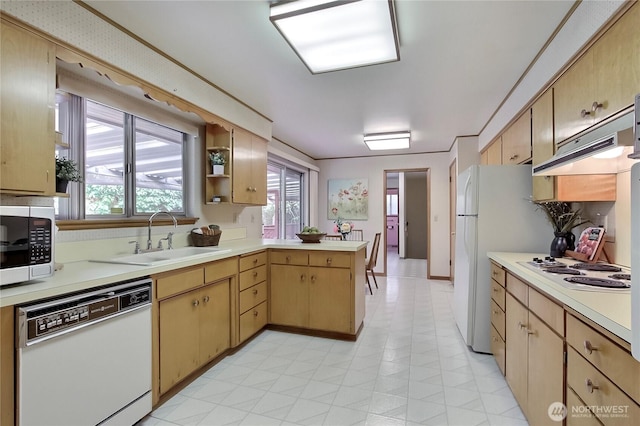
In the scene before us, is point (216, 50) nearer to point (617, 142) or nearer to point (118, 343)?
point (118, 343)

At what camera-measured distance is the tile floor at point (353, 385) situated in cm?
174

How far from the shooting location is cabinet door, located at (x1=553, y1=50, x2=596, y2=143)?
1615mm

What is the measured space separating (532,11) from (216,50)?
201cm

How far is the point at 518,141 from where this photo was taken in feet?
9.16

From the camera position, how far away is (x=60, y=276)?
143 cm

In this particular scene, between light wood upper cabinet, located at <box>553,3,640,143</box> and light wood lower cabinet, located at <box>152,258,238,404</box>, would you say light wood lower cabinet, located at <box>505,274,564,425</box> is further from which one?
light wood lower cabinet, located at <box>152,258,238,404</box>

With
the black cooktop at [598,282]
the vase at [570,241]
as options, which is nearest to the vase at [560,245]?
the vase at [570,241]

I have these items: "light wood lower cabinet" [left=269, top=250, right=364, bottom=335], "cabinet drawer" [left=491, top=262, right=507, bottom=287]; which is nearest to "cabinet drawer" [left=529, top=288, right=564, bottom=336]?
"cabinet drawer" [left=491, top=262, right=507, bottom=287]

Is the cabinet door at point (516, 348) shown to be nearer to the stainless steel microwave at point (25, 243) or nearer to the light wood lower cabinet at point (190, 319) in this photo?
the light wood lower cabinet at point (190, 319)

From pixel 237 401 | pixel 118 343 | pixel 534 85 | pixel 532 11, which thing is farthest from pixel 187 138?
pixel 534 85

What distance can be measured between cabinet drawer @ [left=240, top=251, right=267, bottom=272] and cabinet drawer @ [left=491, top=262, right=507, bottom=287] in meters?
2.05

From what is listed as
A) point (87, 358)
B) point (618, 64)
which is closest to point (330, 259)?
point (87, 358)

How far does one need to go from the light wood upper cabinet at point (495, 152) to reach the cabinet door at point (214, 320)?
3.22 m

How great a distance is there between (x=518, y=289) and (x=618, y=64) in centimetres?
125
